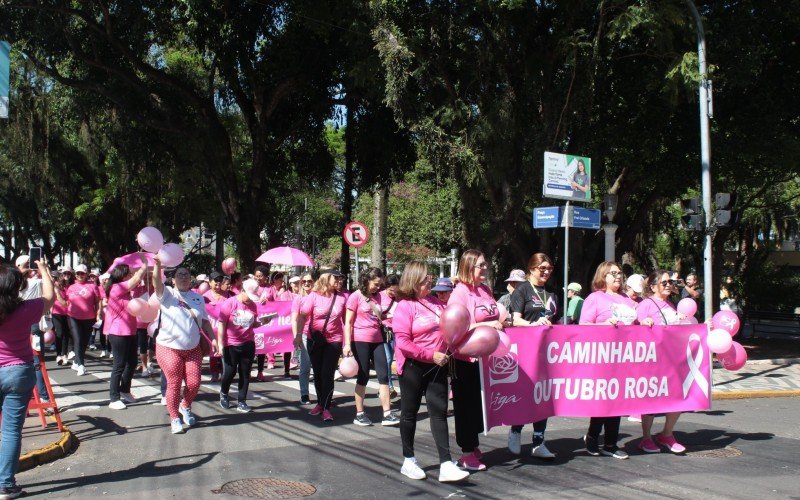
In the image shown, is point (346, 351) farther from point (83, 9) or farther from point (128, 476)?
point (83, 9)

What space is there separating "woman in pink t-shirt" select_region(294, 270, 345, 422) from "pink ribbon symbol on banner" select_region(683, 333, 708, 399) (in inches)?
154

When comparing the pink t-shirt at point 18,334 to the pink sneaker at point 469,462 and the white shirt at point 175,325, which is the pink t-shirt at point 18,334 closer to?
the white shirt at point 175,325

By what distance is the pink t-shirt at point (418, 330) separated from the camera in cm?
643

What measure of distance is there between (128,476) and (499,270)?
31100mm

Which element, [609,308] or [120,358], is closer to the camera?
[609,308]

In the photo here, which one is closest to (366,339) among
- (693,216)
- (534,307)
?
(534,307)

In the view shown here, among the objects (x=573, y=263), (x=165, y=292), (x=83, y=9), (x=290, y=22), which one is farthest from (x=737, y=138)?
(x=83, y=9)

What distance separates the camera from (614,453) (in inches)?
294

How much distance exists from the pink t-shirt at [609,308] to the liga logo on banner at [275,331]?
724 centimetres

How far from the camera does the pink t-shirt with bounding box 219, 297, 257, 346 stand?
390 inches

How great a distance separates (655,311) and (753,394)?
5735 millimetres

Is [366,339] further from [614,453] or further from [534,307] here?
[614,453]

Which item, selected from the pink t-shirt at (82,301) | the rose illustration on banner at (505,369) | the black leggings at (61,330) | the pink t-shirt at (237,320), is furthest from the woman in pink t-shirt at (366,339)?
the black leggings at (61,330)

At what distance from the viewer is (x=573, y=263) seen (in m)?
22.5
